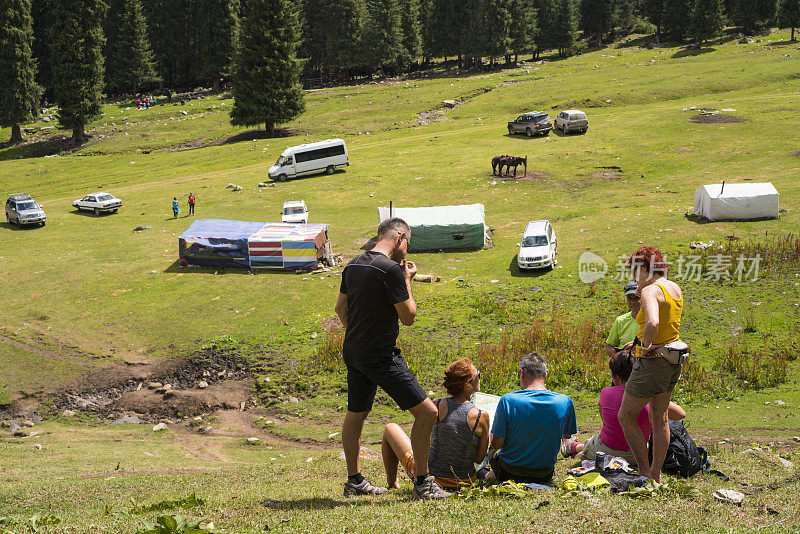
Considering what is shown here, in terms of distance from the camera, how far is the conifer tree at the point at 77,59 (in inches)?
2655

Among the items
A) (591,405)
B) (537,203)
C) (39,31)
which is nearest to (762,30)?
(537,203)

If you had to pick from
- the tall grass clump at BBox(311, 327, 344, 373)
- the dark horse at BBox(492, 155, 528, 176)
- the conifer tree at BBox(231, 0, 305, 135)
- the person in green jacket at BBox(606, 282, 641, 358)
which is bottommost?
the tall grass clump at BBox(311, 327, 344, 373)

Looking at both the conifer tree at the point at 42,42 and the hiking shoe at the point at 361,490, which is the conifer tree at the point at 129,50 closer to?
the conifer tree at the point at 42,42

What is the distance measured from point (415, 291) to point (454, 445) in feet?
57.0

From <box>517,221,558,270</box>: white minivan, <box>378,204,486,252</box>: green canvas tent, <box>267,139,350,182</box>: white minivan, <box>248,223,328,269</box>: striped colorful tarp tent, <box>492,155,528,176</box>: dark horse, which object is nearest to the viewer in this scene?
<box>517,221,558,270</box>: white minivan

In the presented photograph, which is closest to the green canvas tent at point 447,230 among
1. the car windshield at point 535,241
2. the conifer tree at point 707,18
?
the car windshield at point 535,241

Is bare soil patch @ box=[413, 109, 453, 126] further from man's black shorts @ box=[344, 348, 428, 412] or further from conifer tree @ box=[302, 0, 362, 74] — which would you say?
man's black shorts @ box=[344, 348, 428, 412]

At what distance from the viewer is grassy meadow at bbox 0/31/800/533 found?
7359 mm

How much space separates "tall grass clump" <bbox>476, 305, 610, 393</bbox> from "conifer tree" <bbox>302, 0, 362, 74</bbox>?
83.6 m

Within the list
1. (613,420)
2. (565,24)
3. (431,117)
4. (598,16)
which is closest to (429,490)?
(613,420)

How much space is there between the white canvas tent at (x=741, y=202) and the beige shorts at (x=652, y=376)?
24477 millimetres

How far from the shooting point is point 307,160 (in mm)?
47719

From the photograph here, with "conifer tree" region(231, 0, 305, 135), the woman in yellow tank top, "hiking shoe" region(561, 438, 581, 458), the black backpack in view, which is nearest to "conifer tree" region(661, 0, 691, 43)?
"conifer tree" region(231, 0, 305, 135)

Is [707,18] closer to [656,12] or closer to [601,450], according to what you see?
[656,12]
